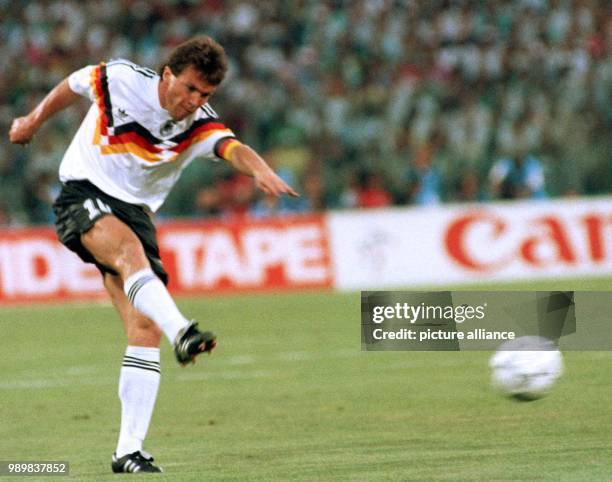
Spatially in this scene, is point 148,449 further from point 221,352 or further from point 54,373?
point 221,352

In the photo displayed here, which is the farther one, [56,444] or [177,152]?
[56,444]

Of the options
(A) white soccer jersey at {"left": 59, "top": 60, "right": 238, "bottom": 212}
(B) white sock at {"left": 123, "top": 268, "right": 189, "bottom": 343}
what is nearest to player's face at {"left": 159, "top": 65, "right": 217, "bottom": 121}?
(A) white soccer jersey at {"left": 59, "top": 60, "right": 238, "bottom": 212}

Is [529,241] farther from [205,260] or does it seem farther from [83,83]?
[83,83]

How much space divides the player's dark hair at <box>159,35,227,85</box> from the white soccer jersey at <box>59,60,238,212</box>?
1.33 feet

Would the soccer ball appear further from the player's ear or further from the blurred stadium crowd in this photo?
the blurred stadium crowd

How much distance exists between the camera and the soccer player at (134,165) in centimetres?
714

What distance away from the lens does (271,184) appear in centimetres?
689

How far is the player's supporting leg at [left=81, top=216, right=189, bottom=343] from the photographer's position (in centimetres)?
665

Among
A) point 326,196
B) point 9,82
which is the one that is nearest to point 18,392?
point 326,196

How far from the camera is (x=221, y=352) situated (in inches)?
552

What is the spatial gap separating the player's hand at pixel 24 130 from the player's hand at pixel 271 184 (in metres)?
1.62

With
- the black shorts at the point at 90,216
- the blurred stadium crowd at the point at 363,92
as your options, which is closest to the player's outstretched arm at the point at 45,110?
the black shorts at the point at 90,216

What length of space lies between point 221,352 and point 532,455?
7153 millimetres

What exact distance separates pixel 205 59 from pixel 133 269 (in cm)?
114
